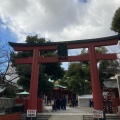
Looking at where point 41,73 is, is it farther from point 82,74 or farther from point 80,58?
point 82,74

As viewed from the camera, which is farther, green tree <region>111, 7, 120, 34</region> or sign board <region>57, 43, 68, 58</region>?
green tree <region>111, 7, 120, 34</region>

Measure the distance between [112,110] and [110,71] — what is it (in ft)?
39.8

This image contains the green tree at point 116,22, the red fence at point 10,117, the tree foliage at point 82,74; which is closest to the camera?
→ the red fence at point 10,117

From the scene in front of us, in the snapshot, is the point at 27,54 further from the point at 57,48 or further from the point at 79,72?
the point at 79,72

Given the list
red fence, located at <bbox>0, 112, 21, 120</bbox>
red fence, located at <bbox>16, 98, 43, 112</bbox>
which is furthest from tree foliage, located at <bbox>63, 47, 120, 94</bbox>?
red fence, located at <bbox>0, 112, 21, 120</bbox>

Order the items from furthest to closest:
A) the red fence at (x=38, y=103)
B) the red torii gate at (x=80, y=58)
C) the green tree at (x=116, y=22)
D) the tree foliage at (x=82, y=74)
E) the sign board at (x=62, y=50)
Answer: the tree foliage at (x=82, y=74), the red fence at (x=38, y=103), the green tree at (x=116, y=22), the sign board at (x=62, y=50), the red torii gate at (x=80, y=58)

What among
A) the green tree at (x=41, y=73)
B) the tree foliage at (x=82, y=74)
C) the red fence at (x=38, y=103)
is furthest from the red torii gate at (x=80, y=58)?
the tree foliage at (x=82, y=74)

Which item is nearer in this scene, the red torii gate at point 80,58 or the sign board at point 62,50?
the red torii gate at point 80,58

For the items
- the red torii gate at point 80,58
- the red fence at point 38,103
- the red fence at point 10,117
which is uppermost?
the red torii gate at point 80,58

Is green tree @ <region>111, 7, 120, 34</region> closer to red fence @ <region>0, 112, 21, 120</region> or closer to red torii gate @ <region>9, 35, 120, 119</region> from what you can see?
red torii gate @ <region>9, 35, 120, 119</region>

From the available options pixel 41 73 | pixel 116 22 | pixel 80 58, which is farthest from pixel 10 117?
pixel 116 22

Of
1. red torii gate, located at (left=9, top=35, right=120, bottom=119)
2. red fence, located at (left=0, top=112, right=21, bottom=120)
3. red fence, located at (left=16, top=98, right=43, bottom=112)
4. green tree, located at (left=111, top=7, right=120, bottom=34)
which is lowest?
red fence, located at (left=0, top=112, right=21, bottom=120)

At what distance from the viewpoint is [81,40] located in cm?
1507

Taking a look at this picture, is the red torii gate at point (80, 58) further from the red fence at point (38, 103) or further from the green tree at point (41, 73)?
the green tree at point (41, 73)
